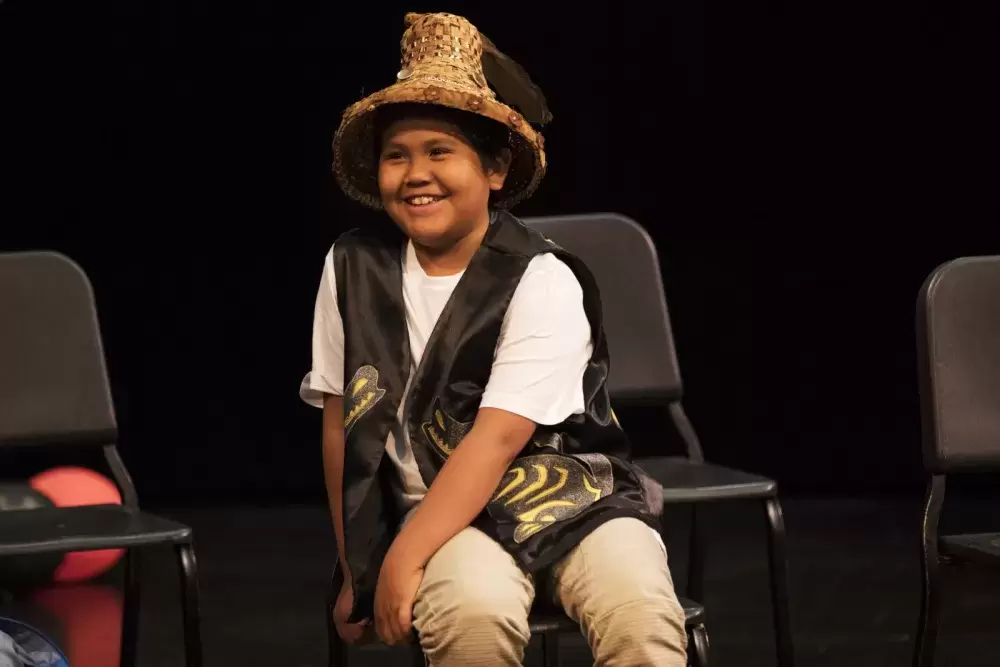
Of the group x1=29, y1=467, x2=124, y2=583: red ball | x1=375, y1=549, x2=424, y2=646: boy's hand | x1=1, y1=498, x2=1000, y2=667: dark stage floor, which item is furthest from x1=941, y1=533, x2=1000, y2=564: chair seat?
x1=29, y1=467, x2=124, y2=583: red ball

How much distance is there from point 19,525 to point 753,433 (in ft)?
10.7

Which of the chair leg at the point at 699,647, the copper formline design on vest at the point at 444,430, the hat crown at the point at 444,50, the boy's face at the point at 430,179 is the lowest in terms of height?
the chair leg at the point at 699,647

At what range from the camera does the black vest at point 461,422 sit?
75.5 inches

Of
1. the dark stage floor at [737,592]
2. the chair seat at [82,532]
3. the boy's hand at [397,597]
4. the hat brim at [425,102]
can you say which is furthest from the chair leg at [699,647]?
the dark stage floor at [737,592]

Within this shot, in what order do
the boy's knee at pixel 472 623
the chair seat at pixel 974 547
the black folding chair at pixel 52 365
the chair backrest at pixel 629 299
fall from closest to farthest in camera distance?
the boy's knee at pixel 472 623, the chair seat at pixel 974 547, the black folding chair at pixel 52 365, the chair backrest at pixel 629 299

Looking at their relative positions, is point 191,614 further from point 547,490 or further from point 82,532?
point 547,490

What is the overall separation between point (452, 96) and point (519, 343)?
334 millimetres

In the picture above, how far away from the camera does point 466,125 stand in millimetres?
2012

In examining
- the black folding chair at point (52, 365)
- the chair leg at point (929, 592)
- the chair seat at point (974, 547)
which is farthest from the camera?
the black folding chair at point (52, 365)

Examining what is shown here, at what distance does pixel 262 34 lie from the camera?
5059 millimetres

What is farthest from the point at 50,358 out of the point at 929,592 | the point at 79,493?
the point at 929,592

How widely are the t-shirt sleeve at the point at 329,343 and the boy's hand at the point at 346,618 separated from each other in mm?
270

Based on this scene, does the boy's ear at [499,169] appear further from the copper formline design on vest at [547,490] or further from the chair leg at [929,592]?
the chair leg at [929,592]

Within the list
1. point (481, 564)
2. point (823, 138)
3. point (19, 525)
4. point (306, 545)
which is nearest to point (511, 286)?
point (481, 564)
